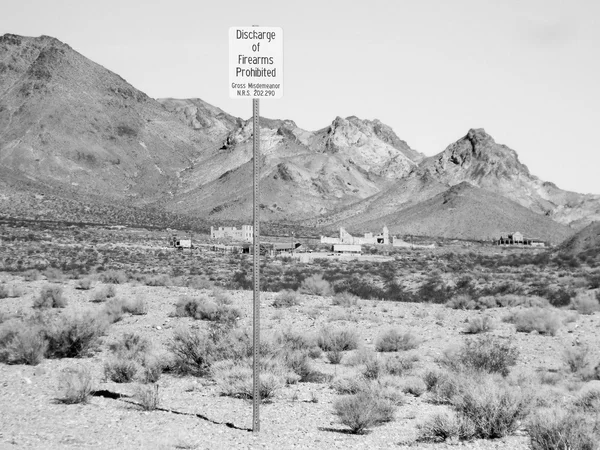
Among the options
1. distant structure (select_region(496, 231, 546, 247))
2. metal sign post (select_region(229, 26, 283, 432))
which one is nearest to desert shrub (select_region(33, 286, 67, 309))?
metal sign post (select_region(229, 26, 283, 432))

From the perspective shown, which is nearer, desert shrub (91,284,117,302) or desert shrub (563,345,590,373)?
desert shrub (563,345,590,373)

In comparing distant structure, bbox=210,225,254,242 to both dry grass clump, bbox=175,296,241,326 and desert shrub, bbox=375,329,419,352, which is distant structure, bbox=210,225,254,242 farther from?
desert shrub, bbox=375,329,419,352

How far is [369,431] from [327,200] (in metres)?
161

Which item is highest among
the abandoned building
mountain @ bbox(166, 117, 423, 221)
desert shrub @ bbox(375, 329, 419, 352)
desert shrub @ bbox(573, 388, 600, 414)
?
mountain @ bbox(166, 117, 423, 221)

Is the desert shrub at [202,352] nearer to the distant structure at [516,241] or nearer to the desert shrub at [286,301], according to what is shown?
the desert shrub at [286,301]

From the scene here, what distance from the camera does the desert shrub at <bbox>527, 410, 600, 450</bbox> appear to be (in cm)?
802

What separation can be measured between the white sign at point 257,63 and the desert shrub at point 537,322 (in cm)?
1338

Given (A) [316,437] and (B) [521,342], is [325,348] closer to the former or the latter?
(B) [521,342]

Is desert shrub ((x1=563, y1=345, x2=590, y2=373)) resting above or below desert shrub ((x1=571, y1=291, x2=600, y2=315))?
below

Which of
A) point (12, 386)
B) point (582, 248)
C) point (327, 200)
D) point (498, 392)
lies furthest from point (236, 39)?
point (327, 200)

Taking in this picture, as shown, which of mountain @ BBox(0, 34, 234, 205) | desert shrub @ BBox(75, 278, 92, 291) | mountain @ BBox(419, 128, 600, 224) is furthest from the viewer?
mountain @ BBox(419, 128, 600, 224)

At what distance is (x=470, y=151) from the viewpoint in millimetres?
187250

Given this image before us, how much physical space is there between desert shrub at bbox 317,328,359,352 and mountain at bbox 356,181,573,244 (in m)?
110

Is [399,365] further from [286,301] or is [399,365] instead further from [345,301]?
[345,301]
